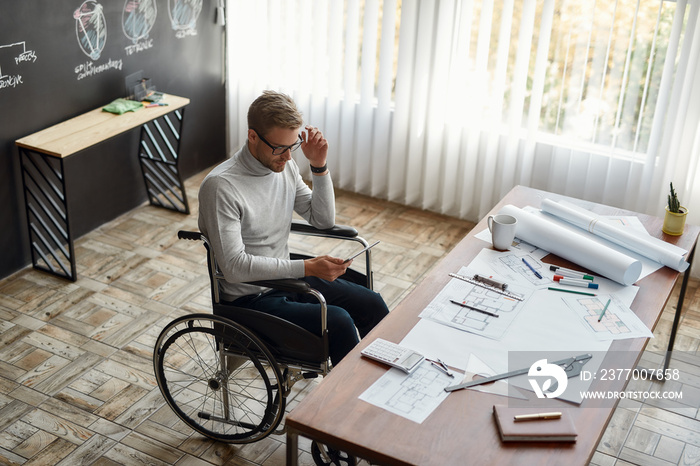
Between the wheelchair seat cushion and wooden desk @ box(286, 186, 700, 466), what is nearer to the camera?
wooden desk @ box(286, 186, 700, 466)

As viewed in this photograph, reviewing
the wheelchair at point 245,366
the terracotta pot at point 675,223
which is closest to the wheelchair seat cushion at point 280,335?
the wheelchair at point 245,366

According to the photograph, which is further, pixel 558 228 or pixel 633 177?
pixel 633 177

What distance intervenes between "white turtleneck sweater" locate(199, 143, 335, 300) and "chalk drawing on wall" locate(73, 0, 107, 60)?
1654mm

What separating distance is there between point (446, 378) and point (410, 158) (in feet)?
8.71

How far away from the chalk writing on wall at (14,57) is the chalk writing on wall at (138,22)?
615 millimetres

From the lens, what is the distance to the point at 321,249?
13.0 feet

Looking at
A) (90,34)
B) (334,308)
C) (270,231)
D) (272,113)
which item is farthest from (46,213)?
(334,308)

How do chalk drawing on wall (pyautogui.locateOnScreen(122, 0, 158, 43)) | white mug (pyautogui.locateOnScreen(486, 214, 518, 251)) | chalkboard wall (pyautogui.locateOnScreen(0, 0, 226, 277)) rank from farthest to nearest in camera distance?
chalk drawing on wall (pyautogui.locateOnScreen(122, 0, 158, 43))
chalkboard wall (pyautogui.locateOnScreen(0, 0, 226, 277))
white mug (pyautogui.locateOnScreen(486, 214, 518, 251))

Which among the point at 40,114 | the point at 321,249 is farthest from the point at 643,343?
the point at 40,114

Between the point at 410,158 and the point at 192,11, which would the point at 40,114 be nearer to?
the point at 192,11

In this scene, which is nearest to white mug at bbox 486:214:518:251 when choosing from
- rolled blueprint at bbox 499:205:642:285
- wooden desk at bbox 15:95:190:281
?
rolled blueprint at bbox 499:205:642:285

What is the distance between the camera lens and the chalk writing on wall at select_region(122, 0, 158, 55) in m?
3.88

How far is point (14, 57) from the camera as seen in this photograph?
10.9ft

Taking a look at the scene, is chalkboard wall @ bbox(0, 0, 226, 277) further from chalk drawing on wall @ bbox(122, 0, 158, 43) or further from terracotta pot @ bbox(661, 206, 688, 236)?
terracotta pot @ bbox(661, 206, 688, 236)
